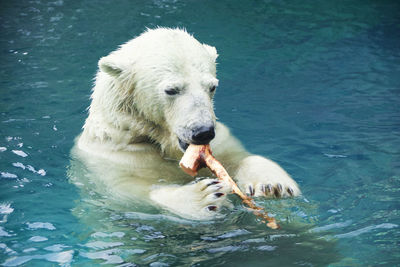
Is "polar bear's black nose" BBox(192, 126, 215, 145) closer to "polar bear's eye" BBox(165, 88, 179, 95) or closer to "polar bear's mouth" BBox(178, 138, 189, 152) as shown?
"polar bear's mouth" BBox(178, 138, 189, 152)

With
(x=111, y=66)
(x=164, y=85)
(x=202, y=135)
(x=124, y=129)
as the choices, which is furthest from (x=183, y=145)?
(x=111, y=66)

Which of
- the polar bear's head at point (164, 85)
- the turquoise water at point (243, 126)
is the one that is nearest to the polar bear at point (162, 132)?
the polar bear's head at point (164, 85)

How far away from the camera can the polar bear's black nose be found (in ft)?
12.2

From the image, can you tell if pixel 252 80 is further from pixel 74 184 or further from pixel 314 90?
pixel 74 184

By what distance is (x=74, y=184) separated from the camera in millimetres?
4660

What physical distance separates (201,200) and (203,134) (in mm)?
477

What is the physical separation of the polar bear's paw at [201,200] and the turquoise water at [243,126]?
12 centimetres

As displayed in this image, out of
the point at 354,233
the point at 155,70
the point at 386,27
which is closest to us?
the point at 354,233

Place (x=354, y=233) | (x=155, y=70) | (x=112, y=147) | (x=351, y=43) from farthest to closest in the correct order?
(x=351, y=43), (x=112, y=147), (x=155, y=70), (x=354, y=233)

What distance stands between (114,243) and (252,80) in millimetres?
4168

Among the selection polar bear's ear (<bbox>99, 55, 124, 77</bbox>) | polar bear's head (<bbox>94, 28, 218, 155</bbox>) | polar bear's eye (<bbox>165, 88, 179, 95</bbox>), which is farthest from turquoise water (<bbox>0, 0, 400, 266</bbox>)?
polar bear's ear (<bbox>99, 55, 124, 77</bbox>)

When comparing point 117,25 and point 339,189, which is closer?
point 339,189

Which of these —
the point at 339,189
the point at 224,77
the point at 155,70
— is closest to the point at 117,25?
the point at 224,77

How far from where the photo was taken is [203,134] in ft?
12.2
